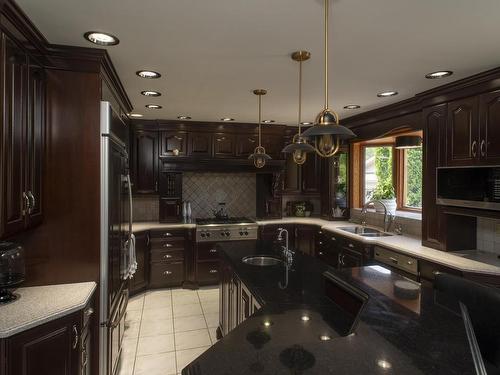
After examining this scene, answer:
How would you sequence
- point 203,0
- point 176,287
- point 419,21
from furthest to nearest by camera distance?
1. point 176,287
2. point 419,21
3. point 203,0

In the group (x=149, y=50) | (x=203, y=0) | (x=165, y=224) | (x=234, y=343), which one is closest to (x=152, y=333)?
(x=165, y=224)

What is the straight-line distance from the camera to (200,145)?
16.4 ft

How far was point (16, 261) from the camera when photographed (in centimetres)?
179

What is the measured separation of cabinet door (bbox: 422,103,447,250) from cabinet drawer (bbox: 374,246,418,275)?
320 millimetres

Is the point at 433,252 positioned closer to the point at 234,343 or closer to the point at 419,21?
the point at 419,21

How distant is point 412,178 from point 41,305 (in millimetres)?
4435

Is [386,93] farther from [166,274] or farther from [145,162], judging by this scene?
[166,274]

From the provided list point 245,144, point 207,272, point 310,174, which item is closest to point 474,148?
point 310,174

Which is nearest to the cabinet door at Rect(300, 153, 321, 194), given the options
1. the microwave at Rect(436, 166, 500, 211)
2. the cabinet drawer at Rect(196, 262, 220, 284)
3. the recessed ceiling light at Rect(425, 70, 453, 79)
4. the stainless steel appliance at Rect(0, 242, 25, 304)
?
the cabinet drawer at Rect(196, 262, 220, 284)

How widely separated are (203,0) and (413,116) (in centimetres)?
287

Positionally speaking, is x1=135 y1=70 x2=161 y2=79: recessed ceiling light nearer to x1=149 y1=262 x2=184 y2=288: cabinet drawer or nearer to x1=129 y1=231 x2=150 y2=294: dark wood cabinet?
x1=129 y1=231 x2=150 y2=294: dark wood cabinet

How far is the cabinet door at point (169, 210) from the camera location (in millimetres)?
4855

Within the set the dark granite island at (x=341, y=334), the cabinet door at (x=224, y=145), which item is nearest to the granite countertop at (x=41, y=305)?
the dark granite island at (x=341, y=334)

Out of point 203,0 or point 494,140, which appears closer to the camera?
point 203,0
